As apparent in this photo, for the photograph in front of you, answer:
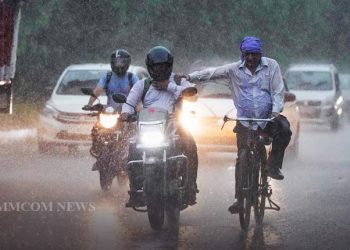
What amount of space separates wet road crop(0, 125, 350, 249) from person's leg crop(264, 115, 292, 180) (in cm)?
52

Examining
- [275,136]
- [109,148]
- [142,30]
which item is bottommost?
[109,148]

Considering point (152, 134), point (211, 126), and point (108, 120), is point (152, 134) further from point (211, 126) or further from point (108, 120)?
point (211, 126)

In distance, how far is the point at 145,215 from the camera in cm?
1104

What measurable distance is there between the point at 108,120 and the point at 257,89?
3.38 meters

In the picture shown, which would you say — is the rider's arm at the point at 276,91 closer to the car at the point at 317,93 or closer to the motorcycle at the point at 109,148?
the motorcycle at the point at 109,148

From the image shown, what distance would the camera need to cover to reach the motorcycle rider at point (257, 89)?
10.3 metres

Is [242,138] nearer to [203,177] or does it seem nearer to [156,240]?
[156,240]

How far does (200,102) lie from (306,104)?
39.1 feet

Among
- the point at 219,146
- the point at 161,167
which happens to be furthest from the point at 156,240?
the point at 219,146

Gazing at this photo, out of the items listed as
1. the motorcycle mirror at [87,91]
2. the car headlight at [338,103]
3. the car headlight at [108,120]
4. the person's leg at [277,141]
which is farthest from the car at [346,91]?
the person's leg at [277,141]

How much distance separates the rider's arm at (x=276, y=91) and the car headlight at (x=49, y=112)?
8412 millimetres

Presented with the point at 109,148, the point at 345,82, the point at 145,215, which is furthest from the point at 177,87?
the point at 345,82

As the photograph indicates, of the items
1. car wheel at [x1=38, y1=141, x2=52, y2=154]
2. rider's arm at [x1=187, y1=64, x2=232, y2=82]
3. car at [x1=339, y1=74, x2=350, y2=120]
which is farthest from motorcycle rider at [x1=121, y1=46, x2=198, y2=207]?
car at [x1=339, y1=74, x2=350, y2=120]

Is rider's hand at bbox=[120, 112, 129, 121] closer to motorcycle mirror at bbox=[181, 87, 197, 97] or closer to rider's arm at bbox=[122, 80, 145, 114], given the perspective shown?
rider's arm at bbox=[122, 80, 145, 114]
